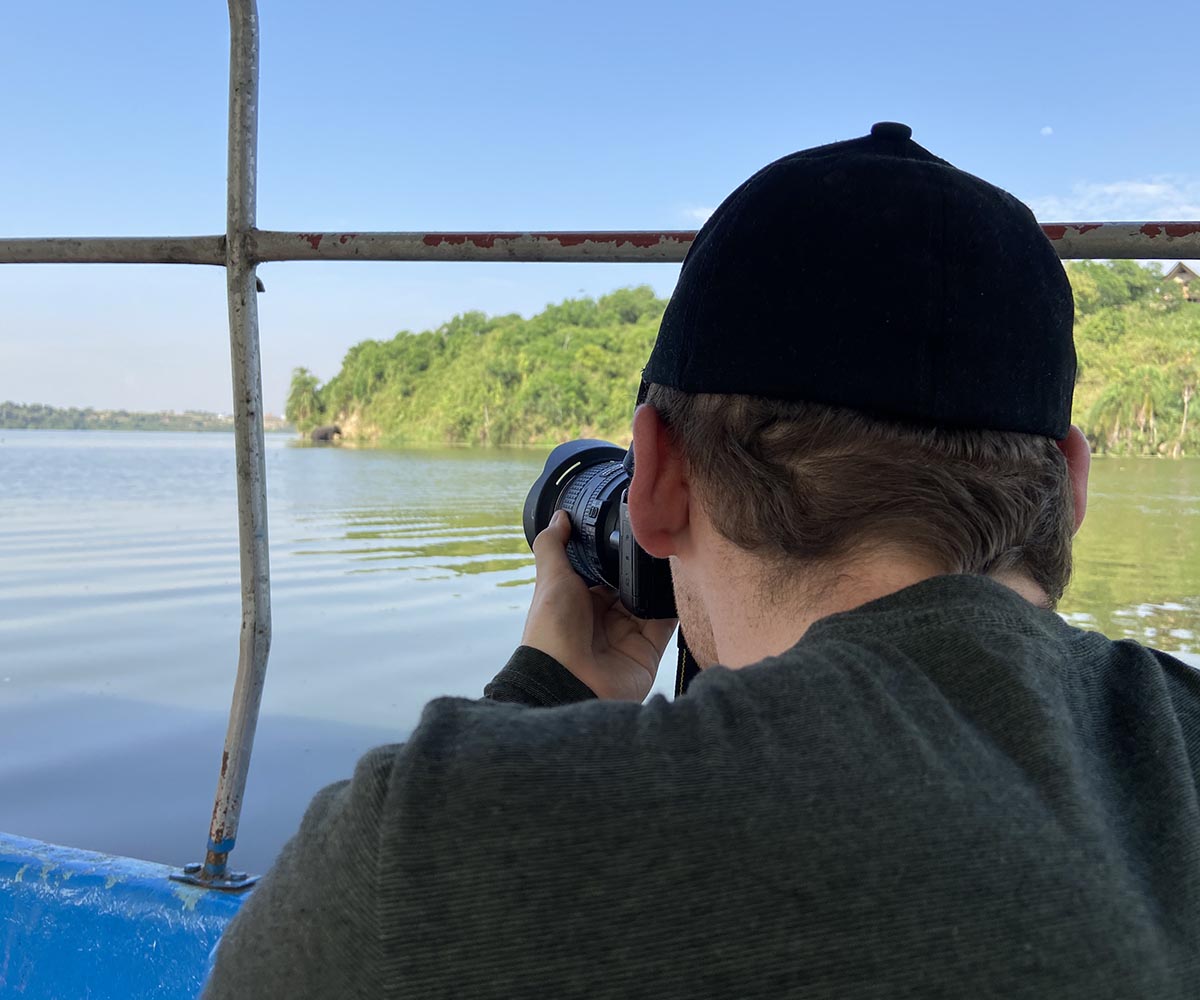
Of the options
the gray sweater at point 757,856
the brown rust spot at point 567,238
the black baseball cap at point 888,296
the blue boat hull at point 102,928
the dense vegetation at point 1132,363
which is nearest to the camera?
the gray sweater at point 757,856

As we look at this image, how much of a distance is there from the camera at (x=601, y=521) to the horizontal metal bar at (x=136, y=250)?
1.67 ft

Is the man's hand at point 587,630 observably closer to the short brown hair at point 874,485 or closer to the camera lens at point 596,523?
the camera lens at point 596,523

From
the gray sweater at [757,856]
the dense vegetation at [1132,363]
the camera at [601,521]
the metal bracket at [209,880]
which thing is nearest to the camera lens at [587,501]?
the camera at [601,521]

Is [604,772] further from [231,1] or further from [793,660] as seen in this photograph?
[231,1]

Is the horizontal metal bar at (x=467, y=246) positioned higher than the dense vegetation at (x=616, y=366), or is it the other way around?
the horizontal metal bar at (x=467, y=246)

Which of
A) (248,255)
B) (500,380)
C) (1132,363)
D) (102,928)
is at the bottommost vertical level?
(102,928)

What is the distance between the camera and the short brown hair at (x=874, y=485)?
0.59 meters

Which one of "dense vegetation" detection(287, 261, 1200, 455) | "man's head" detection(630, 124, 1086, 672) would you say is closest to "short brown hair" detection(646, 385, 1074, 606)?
"man's head" detection(630, 124, 1086, 672)

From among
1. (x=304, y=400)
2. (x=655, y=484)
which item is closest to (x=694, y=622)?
(x=655, y=484)

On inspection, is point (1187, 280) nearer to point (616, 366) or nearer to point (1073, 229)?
point (1073, 229)

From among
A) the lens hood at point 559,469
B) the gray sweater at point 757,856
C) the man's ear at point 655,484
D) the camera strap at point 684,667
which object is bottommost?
the camera strap at point 684,667

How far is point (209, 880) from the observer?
124cm

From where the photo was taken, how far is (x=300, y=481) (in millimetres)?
15258

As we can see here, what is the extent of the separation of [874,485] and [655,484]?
0.53 feet
